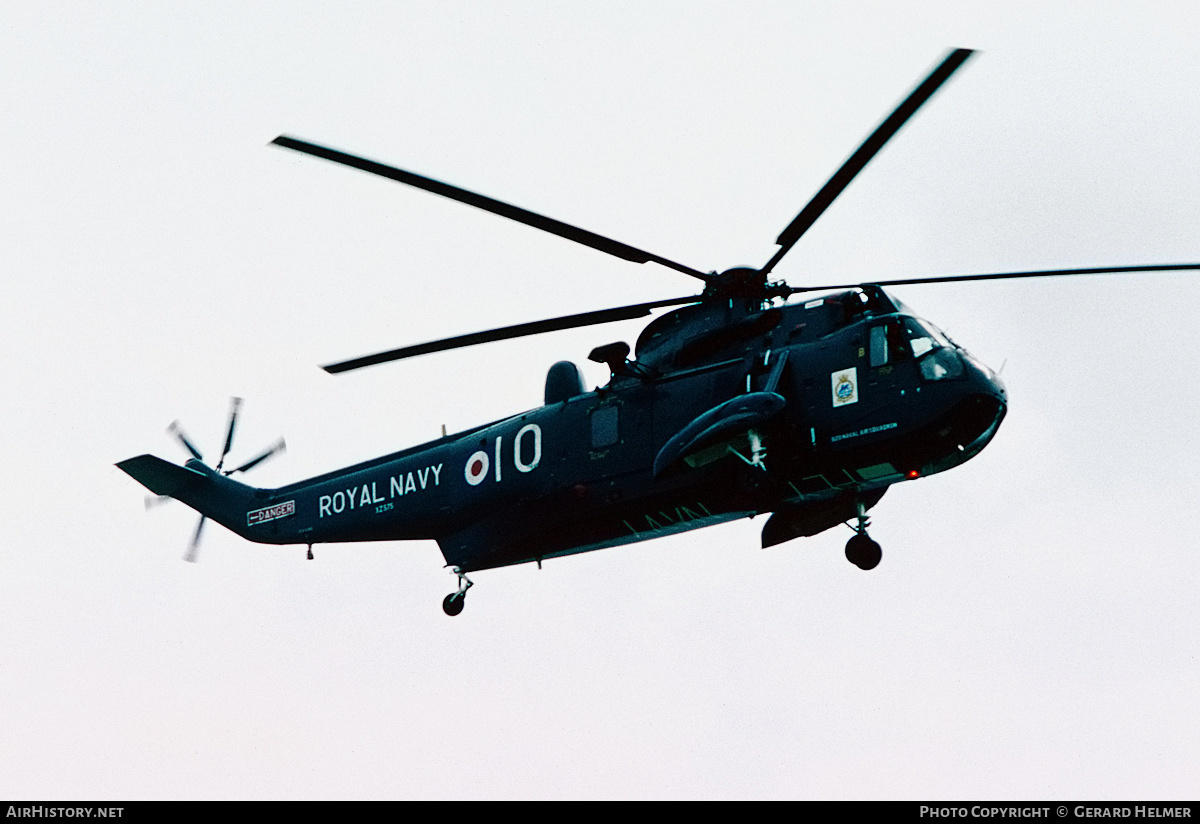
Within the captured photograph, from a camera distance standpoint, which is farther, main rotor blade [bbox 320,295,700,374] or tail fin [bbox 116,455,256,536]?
tail fin [bbox 116,455,256,536]

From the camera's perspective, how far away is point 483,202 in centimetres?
1945

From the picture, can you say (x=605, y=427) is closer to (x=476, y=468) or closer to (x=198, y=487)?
(x=476, y=468)

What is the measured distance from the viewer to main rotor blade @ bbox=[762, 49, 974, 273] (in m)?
17.2

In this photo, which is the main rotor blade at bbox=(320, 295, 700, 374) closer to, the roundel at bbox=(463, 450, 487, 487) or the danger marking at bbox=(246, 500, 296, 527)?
the roundel at bbox=(463, 450, 487, 487)

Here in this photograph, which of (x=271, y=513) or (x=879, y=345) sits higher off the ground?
(x=879, y=345)

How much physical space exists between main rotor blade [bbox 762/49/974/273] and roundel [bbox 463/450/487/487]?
701 centimetres

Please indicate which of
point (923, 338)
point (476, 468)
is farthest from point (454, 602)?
point (923, 338)

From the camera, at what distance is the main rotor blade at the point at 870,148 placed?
1722 cm

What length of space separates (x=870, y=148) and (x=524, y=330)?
5974 millimetres

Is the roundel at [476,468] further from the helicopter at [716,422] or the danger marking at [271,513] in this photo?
the danger marking at [271,513]

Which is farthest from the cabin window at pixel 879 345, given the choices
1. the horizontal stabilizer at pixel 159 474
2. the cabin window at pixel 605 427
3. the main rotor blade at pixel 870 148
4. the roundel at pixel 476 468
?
the horizontal stabilizer at pixel 159 474

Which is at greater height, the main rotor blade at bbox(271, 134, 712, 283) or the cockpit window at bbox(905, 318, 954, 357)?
the main rotor blade at bbox(271, 134, 712, 283)

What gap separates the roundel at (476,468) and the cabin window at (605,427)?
8.51 ft

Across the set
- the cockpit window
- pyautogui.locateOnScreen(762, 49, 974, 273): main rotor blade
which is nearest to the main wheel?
the cockpit window
